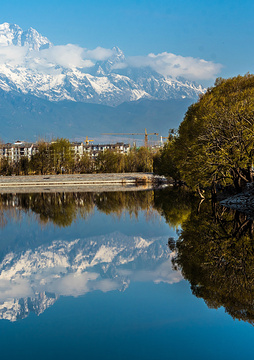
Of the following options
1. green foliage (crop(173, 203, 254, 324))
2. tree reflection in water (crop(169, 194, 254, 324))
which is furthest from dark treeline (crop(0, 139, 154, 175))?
green foliage (crop(173, 203, 254, 324))

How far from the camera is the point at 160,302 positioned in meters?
9.96

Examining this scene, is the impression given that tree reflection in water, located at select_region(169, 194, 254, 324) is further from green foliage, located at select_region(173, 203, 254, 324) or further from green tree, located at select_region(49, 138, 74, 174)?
green tree, located at select_region(49, 138, 74, 174)

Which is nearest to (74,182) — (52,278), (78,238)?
(78,238)

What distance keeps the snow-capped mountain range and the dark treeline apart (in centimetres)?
6203

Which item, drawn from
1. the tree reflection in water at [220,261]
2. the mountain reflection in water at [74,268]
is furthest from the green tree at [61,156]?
the mountain reflection in water at [74,268]

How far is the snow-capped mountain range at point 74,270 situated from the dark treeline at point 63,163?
62026 millimetres

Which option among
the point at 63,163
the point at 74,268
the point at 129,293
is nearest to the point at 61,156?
the point at 63,163

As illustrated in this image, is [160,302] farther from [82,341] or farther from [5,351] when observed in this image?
[5,351]

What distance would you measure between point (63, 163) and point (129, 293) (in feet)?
231

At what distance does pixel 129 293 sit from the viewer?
10.7m

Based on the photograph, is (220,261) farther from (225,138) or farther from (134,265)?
(225,138)

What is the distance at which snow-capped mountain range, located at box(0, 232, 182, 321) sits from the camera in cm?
1057

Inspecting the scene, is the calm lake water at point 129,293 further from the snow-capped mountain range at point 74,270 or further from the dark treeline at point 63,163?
the dark treeline at point 63,163

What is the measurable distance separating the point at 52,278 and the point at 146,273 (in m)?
2.53
